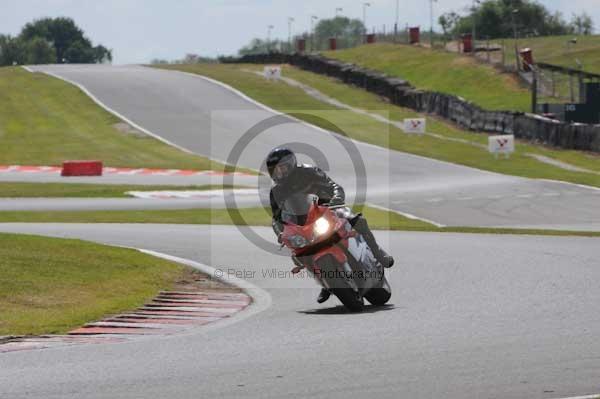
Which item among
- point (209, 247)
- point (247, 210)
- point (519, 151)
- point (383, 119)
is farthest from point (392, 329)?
point (383, 119)

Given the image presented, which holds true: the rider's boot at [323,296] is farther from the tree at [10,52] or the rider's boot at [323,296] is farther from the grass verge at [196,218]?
the tree at [10,52]

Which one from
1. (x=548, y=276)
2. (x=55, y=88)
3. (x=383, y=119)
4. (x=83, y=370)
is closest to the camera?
(x=83, y=370)

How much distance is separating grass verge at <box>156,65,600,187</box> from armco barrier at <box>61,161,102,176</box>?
1290 cm

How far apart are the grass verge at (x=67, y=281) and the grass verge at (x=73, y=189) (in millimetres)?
17389

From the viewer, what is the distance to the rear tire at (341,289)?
40.4ft

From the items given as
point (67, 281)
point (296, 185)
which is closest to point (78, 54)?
point (67, 281)

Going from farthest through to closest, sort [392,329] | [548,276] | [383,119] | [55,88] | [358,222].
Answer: [55,88] < [383,119] < [548,276] < [358,222] < [392,329]

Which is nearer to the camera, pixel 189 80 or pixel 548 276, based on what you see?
pixel 548 276

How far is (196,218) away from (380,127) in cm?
2874

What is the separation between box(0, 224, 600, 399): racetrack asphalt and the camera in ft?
27.0

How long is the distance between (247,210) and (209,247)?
421 inches

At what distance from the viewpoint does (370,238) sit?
13023mm

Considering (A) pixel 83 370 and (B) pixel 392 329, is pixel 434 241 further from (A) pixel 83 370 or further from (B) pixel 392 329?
(A) pixel 83 370

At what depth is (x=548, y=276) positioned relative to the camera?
15.2 m
